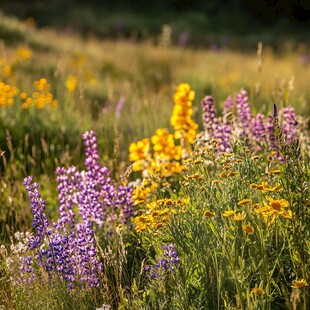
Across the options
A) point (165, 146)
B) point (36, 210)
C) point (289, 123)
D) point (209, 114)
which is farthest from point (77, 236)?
point (289, 123)

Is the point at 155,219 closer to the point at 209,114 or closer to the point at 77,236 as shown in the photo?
the point at 77,236

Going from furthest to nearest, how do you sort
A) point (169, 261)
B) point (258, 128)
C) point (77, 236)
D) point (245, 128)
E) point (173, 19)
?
point (173, 19) → point (245, 128) → point (258, 128) → point (77, 236) → point (169, 261)

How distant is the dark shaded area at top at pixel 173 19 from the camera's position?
2178 centimetres

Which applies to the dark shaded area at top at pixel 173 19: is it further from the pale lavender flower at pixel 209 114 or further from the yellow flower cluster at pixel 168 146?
the pale lavender flower at pixel 209 114

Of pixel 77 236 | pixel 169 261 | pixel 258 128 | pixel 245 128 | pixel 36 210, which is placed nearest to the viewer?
pixel 169 261

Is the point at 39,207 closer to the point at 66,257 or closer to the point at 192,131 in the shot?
the point at 66,257

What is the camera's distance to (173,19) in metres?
25.8

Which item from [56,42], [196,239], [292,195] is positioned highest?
[292,195]

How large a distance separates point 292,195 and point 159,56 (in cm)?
1124

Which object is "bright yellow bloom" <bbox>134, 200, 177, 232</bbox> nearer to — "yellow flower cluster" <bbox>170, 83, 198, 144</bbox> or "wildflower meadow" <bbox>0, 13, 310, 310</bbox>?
"wildflower meadow" <bbox>0, 13, 310, 310</bbox>

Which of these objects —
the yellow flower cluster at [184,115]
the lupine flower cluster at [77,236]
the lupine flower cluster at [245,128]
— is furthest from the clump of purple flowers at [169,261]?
the yellow flower cluster at [184,115]

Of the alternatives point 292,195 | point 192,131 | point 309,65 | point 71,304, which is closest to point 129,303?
point 71,304

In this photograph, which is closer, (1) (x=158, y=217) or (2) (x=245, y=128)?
(1) (x=158, y=217)

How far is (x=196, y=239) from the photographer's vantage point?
8.12 feet
